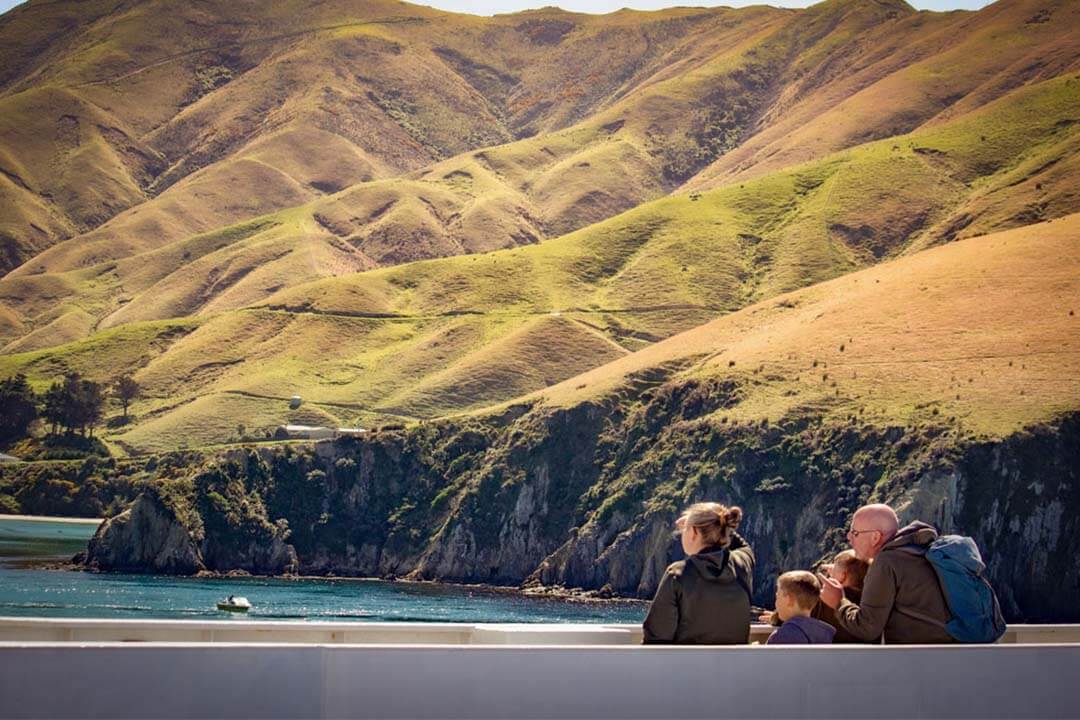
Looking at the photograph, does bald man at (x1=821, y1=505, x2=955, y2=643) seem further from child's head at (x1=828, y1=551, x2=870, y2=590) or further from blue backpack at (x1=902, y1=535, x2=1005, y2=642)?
child's head at (x1=828, y1=551, x2=870, y2=590)

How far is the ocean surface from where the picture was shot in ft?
370

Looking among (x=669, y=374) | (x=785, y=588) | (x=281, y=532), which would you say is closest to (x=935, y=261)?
(x=669, y=374)

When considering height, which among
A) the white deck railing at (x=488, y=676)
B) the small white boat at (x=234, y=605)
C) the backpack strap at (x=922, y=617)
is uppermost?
the small white boat at (x=234, y=605)

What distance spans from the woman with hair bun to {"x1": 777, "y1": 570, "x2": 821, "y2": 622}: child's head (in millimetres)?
503

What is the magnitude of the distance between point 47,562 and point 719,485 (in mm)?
59134

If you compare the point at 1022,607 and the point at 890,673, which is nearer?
the point at 890,673

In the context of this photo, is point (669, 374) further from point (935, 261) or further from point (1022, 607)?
point (1022, 607)

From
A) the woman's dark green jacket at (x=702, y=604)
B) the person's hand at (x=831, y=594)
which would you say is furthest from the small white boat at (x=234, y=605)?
the woman's dark green jacket at (x=702, y=604)

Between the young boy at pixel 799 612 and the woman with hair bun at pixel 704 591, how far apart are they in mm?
447

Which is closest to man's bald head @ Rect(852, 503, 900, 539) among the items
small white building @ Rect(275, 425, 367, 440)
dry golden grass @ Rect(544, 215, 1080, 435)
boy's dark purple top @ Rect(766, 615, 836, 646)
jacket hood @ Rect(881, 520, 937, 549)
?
jacket hood @ Rect(881, 520, 937, 549)

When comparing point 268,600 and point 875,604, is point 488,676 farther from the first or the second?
point 268,600

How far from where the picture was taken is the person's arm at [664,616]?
1069cm

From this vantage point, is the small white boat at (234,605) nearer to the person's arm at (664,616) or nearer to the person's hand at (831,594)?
the person's hand at (831,594)

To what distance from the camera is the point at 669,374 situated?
165625mm
